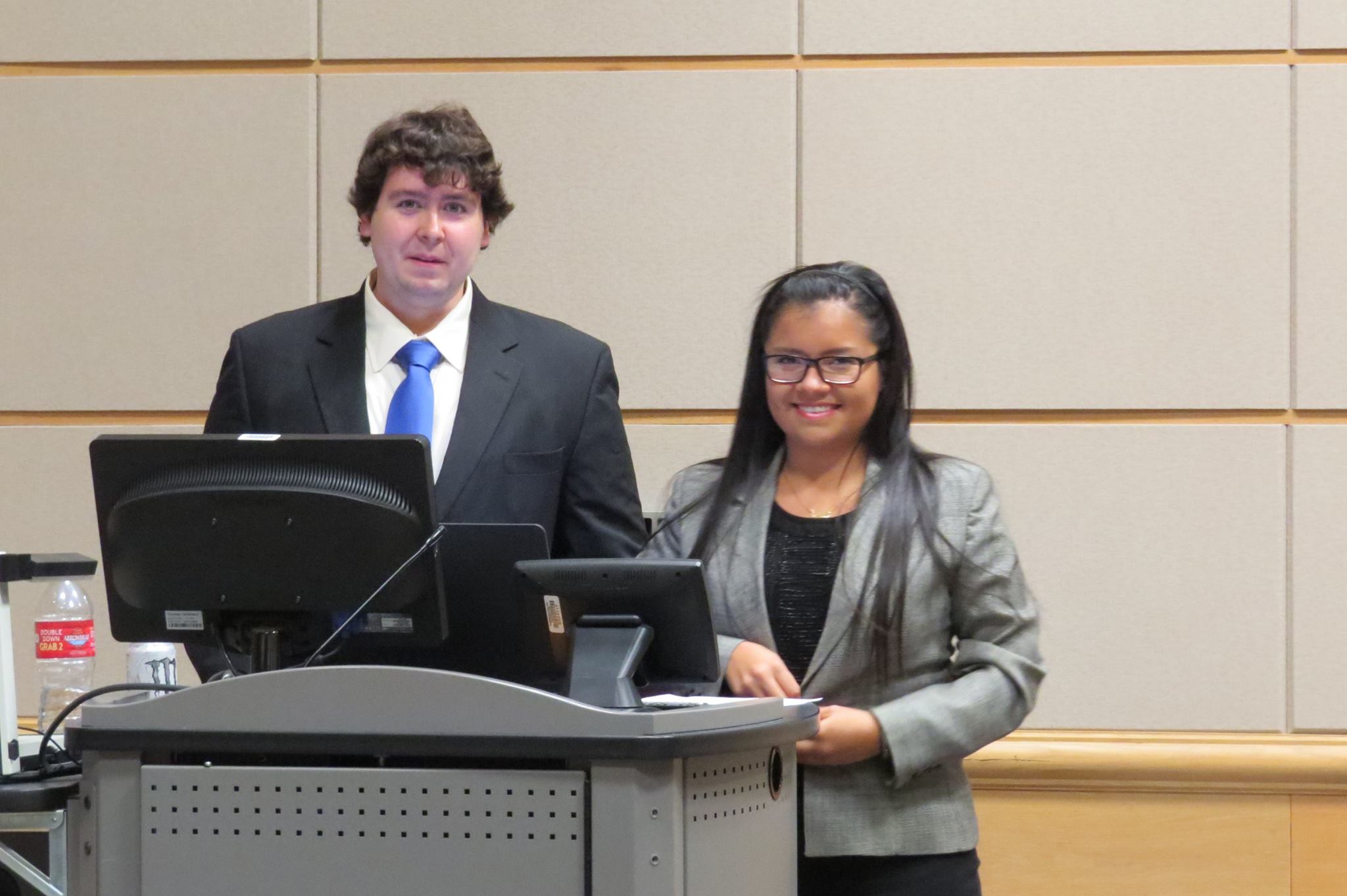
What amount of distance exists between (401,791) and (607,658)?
238 mm

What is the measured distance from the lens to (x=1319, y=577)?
315cm

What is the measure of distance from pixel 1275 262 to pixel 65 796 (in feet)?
9.02

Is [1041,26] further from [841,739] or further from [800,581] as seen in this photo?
[841,739]

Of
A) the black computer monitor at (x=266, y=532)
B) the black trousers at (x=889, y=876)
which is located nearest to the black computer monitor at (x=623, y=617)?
the black computer monitor at (x=266, y=532)

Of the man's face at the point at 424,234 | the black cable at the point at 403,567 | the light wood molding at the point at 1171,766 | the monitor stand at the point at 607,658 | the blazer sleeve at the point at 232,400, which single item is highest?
the man's face at the point at 424,234

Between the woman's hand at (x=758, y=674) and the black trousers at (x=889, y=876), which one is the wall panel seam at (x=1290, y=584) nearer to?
the black trousers at (x=889, y=876)

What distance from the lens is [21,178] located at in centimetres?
341

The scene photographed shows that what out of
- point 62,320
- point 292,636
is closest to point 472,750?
point 292,636

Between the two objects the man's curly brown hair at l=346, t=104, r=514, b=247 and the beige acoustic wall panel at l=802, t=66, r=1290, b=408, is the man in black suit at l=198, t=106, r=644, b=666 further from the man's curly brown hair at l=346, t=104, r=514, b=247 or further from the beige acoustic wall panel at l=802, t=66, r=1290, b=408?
the beige acoustic wall panel at l=802, t=66, r=1290, b=408

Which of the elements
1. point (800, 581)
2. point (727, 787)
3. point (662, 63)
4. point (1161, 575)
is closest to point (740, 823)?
point (727, 787)

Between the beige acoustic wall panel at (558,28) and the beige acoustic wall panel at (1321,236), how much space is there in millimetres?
1190

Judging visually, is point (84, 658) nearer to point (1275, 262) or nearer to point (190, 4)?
point (190, 4)

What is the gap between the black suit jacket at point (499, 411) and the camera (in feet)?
7.22

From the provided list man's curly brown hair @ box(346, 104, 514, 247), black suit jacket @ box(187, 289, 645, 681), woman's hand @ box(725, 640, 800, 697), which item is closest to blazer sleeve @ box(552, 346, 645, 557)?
black suit jacket @ box(187, 289, 645, 681)
